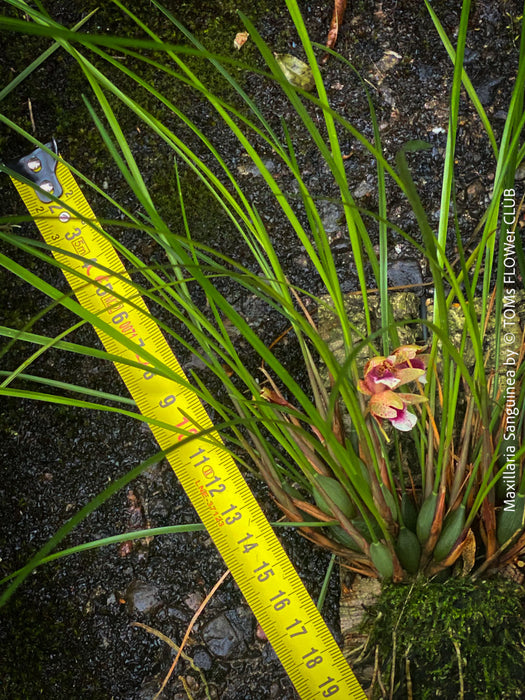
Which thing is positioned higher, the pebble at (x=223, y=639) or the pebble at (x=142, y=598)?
the pebble at (x=142, y=598)

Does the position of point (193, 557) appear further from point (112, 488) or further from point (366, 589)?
point (112, 488)

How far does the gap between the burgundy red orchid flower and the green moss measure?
0.92 ft

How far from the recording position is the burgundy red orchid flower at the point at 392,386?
2.35 feet

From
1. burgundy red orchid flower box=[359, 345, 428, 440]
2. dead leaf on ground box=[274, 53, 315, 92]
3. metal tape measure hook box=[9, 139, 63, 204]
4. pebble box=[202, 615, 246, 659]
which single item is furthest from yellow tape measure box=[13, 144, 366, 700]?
dead leaf on ground box=[274, 53, 315, 92]

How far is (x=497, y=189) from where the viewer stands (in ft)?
2.26

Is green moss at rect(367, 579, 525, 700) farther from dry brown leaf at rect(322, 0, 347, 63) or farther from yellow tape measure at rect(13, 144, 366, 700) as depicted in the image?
dry brown leaf at rect(322, 0, 347, 63)

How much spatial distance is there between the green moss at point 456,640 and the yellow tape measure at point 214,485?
11cm

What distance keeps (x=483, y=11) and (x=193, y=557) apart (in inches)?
45.9

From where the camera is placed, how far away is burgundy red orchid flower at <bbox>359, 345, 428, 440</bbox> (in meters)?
0.72

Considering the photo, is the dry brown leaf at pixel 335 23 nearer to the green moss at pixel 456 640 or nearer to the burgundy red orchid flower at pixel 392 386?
the burgundy red orchid flower at pixel 392 386

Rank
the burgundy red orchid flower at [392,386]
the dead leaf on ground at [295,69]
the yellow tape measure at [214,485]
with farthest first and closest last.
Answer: the dead leaf on ground at [295,69], the yellow tape measure at [214,485], the burgundy red orchid flower at [392,386]

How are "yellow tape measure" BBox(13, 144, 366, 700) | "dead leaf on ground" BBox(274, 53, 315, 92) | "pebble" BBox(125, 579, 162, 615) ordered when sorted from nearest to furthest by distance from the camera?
"yellow tape measure" BBox(13, 144, 366, 700) < "pebble" BBox(125, 579, 162, 615) < "dead leaf on ground" BBox(274, 53, 315, 92)

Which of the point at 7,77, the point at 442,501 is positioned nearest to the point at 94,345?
the point at 7,77

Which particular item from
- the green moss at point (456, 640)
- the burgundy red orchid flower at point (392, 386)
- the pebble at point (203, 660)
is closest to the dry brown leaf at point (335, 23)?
the burgundy red orchid flower at point (392, 386)
